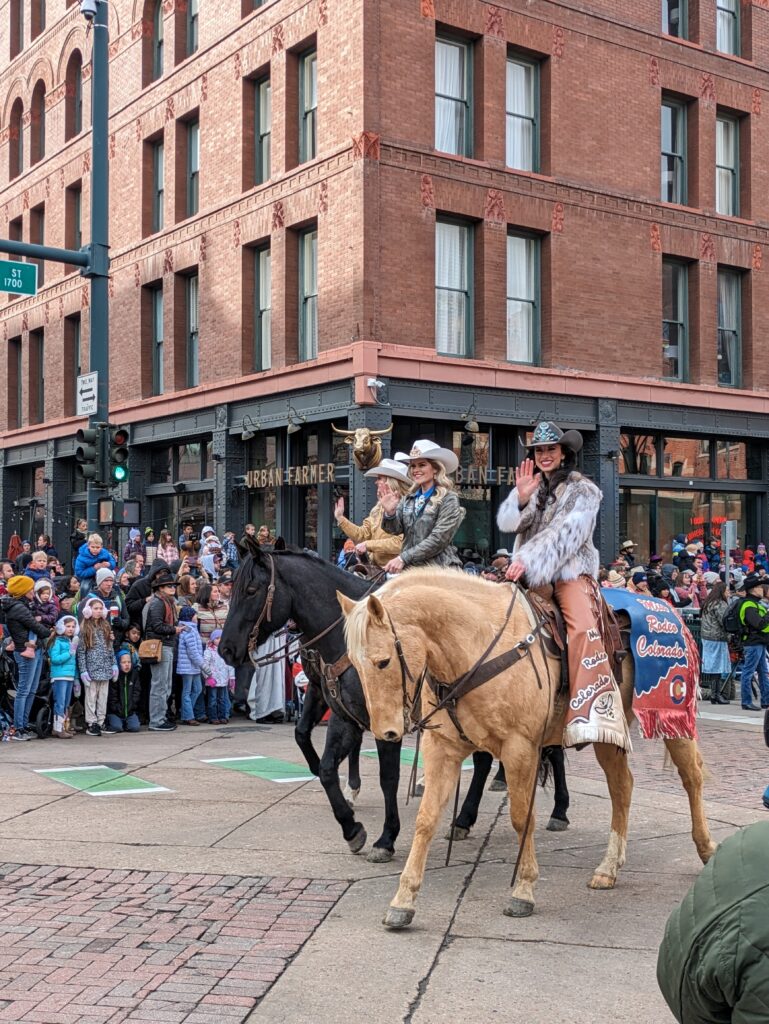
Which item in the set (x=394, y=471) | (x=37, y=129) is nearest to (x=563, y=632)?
(x=394, y=471)

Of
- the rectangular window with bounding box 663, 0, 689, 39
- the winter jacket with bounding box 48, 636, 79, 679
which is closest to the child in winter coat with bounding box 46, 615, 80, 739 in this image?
the winter jacket with bounding box 48, 636, 79, 679

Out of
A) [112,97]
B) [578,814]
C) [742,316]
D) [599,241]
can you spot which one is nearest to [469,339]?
[599,241]

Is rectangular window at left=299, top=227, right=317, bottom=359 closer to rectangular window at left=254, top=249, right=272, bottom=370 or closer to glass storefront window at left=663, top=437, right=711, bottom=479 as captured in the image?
rectangular window at left=254, top=249, right=272, bottom=370

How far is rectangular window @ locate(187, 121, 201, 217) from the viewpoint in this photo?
2683cm

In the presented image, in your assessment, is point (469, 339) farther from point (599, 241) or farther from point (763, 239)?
point (763, 239)

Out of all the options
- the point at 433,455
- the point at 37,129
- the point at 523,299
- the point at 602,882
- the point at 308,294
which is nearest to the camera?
the point at 602,882

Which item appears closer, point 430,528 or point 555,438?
point 555,438

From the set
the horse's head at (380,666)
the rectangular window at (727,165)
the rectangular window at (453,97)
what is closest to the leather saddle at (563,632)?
the horse's head at (380,666)

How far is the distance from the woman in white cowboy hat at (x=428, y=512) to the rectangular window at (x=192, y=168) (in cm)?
2035

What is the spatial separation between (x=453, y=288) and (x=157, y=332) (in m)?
9.29

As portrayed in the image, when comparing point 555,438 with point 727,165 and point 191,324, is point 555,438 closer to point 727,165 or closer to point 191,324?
point 191,324

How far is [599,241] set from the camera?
79.0 ft

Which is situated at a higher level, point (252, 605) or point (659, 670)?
point (252, 605)

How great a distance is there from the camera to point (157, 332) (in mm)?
28312
